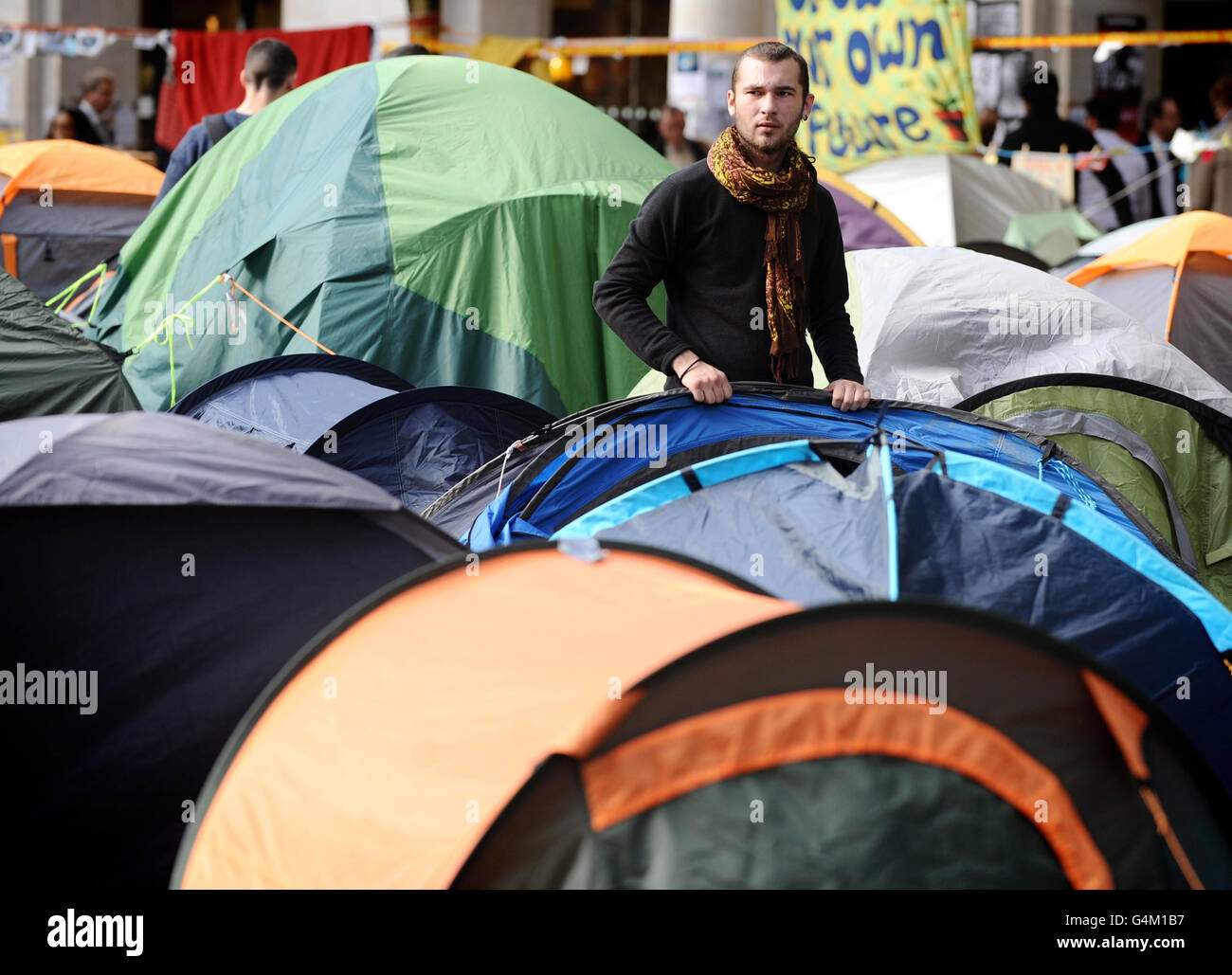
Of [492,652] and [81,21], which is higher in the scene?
[81,21]

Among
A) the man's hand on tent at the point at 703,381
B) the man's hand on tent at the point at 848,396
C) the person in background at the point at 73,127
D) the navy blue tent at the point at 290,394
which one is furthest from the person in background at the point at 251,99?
the person in background at the point at 73,127

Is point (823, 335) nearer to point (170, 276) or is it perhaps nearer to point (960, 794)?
point (960, 794)

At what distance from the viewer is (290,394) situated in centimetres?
494

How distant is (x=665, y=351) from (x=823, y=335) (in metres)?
0.55

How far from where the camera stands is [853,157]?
1017 cm

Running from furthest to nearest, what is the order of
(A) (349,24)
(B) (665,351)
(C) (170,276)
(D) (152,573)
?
(A) (349,24)
(C) (170,276)
(B) (665,351)
(D) (152,573)

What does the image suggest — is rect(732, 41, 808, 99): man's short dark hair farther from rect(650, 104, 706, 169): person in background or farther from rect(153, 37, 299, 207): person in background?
rect(650, 104, 706, 169): person in background

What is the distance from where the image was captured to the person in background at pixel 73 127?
11.4 meters

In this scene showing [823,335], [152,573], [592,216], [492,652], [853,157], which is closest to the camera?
[492,652]

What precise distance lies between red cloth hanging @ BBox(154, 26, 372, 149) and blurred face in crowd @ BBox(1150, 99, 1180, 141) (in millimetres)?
7001

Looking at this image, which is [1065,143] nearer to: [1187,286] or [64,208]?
[1187,286]

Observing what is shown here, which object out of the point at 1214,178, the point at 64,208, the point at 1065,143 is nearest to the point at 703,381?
the point at 64,208

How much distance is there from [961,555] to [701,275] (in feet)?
3.59
